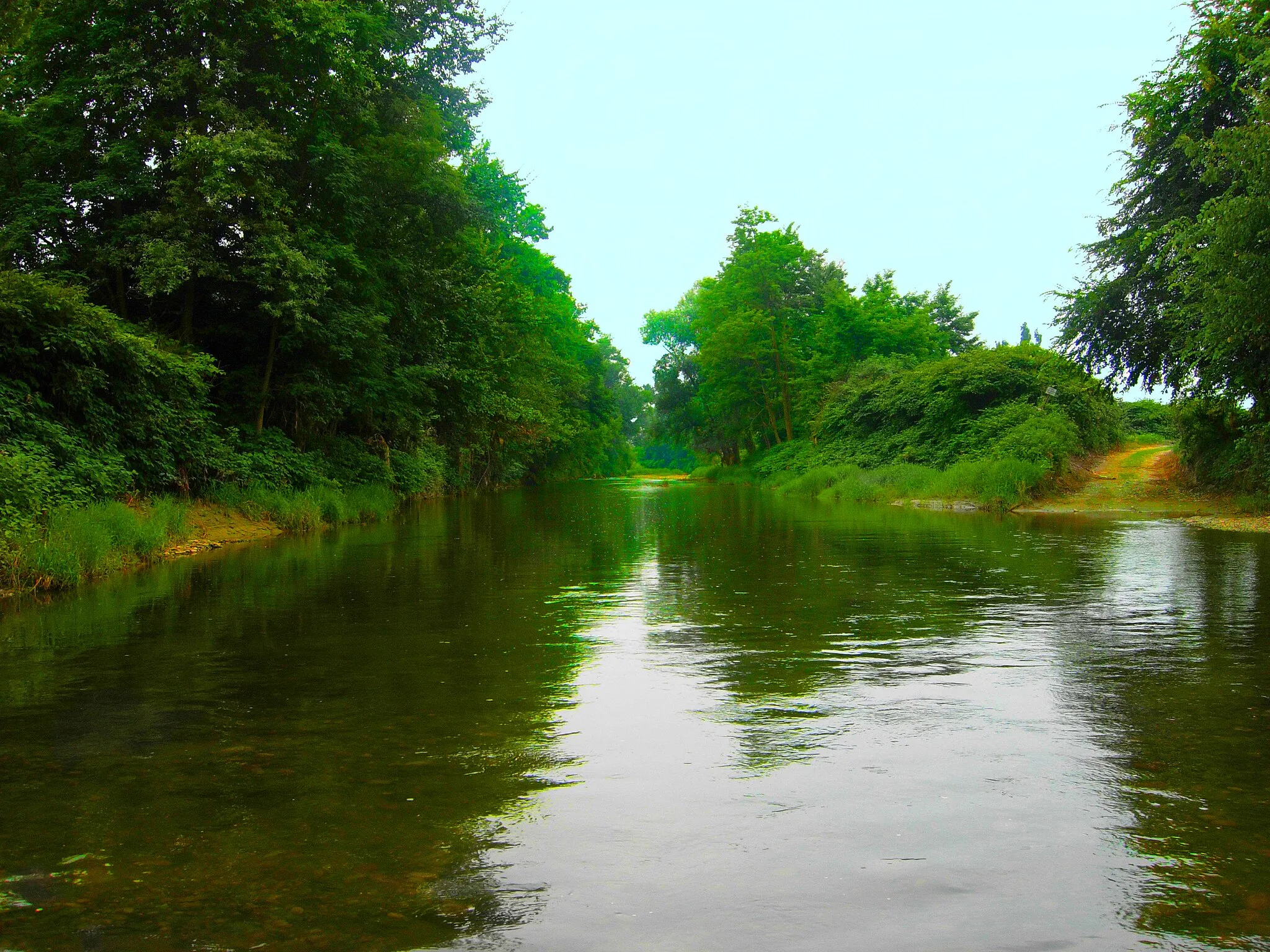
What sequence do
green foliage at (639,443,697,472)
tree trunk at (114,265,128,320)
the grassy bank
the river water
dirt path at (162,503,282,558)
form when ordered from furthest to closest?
green foliage at (639,443,697,472), tree trunk at (114,265,128,320), dirt path at (162,503,282,558), the grassy bank, the river water

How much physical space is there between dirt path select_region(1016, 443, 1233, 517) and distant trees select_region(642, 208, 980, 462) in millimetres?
17847

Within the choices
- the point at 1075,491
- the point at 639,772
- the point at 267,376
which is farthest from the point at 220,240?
the point at 1075,491

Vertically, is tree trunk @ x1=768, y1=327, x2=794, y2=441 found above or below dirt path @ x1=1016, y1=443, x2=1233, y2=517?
above

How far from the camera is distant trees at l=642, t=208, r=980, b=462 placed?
55.6m

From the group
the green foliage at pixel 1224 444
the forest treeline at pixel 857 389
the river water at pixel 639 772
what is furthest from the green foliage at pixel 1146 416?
the river water at pixel 639 772

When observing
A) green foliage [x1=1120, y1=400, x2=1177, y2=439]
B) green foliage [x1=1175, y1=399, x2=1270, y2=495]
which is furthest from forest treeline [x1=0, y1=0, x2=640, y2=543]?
green foliage [x1=1120, y1=400, x2=1177, y2=439]

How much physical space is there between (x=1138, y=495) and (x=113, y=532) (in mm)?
27578

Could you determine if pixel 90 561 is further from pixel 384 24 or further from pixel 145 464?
pixel 384 24

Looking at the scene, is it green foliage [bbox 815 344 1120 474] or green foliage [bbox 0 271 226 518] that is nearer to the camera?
green foliage [bbox 0 271 226 518]

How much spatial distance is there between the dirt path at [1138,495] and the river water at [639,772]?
16.5 m

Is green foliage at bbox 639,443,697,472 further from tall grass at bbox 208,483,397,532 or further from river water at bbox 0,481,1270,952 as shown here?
river water at bbox 0,481,1270,952

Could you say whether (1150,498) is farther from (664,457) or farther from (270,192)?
(664,457)

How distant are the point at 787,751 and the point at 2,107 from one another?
24287 millimetres

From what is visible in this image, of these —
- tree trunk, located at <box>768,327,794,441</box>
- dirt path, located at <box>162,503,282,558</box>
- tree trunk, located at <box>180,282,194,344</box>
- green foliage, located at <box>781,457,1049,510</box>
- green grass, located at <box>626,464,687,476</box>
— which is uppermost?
tree trunk, located at <box>768,327,794,441</box>
